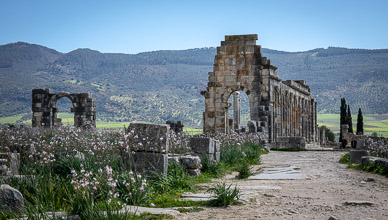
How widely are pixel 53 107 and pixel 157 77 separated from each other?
12786 centimetres

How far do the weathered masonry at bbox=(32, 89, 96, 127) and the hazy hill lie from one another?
2756 inches

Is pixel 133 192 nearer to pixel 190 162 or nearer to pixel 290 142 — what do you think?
pixel 190 162

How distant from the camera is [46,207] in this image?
20.8ft

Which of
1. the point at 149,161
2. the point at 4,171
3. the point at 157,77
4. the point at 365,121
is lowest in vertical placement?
the point at 365,121

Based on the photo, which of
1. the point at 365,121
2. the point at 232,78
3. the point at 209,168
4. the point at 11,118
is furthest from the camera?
the point at 365,121

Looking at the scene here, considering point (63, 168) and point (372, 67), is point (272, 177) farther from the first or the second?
point (372, 67)

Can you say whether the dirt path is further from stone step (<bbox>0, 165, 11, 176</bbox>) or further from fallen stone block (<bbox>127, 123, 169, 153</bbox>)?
stone step (<bbox>0, 165, 11, 176</bbox>)

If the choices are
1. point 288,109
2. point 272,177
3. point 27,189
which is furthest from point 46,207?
point 288,109

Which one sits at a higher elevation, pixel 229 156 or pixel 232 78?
pixel 232 78

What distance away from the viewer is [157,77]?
16312 cm

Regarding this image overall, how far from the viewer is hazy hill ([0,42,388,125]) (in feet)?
390

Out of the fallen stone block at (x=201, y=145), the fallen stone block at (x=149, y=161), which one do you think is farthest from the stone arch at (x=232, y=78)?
the fallen stone block at (x=149, y=161)

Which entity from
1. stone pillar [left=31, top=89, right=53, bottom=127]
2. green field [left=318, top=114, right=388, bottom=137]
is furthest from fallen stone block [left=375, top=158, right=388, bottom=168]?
green field [left=318, top=114, right=388, bottom=137]

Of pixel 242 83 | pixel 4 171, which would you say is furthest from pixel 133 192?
pixel 242 83
